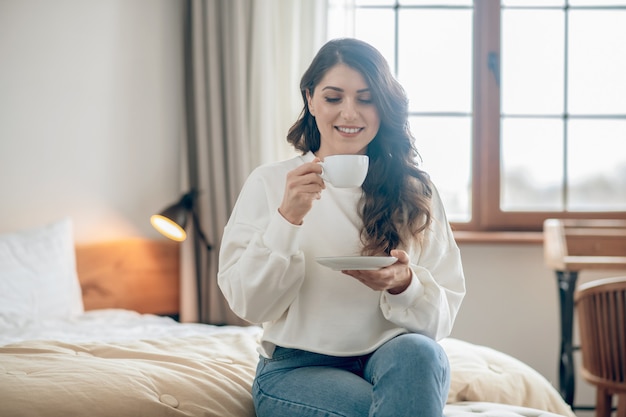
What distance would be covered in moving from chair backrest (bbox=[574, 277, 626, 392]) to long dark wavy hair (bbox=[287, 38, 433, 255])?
1.06m

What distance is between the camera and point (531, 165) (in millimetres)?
3502

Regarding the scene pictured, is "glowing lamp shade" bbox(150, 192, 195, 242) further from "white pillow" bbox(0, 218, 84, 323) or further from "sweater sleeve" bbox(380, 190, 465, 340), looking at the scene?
"sweater sleeve" bbox(380, 190, 465, 340)

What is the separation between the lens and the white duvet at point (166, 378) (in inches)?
59.0

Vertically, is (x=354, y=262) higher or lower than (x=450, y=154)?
lower

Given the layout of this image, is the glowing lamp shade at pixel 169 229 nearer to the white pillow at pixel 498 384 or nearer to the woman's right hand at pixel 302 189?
the white pillow at pixel 498 384

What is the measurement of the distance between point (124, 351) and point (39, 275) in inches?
38.7

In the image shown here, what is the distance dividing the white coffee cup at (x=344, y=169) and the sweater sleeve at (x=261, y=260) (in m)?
0.12

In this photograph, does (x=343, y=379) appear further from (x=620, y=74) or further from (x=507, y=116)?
(x=620, y=74)

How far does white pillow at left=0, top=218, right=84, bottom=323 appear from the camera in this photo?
2703 mm

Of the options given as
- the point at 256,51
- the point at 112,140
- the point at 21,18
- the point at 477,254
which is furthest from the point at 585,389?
the point at 21,18

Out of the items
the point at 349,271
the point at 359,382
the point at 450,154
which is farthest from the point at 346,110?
the point at 450,154

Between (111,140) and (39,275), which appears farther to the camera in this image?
(111,140)

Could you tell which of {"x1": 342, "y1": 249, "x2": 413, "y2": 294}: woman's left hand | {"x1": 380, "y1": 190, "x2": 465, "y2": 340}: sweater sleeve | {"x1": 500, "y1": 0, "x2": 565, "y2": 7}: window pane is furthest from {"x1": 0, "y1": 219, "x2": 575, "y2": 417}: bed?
{"x1": 500, "y1": 0, "x2": 565, "y2": 7}: window pane

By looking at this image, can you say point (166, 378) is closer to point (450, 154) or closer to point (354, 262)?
point (354, 262)
